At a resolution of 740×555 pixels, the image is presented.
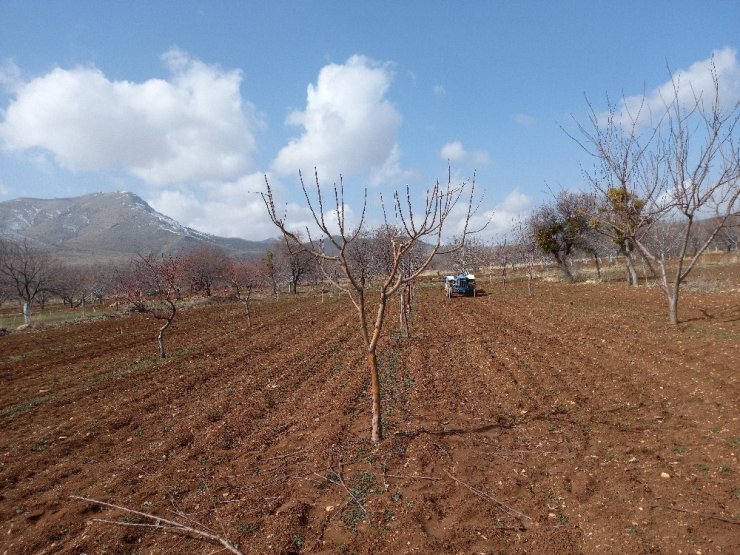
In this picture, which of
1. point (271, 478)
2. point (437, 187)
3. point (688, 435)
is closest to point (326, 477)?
point (271, 478)

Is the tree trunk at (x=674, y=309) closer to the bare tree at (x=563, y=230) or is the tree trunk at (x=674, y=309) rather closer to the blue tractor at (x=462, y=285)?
the blue tractor at (x=462, y=285)

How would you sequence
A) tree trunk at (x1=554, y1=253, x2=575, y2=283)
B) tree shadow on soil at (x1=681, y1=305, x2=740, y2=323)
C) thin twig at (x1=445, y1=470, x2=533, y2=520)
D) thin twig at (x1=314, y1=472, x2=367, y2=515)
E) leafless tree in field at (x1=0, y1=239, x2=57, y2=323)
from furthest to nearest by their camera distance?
leafless tree in field at (x1=0, y1=239, x2=57, y2=323) < tree trunk at (x1=554, y1=253, x2=575, y2=283) < tree shadow on soil at (x1=681, y1=305, x2=740, y2=323) < thin twig at (x1=314, y1=472, x2=367, y2=515) < thin twig at (x1=445, y1=470, x2=533, y2=520)

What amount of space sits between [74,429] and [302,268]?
5124 centimetres

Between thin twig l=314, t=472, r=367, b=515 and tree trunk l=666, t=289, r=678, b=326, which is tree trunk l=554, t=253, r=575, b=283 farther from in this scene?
thin twig l=314, t=472, r=367, b=515

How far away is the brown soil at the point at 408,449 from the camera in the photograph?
436 cm

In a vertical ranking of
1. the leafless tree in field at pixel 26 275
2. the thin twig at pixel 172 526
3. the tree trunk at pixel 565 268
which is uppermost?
the leafless tree in field at pixel 26 275

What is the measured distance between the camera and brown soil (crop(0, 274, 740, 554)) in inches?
172

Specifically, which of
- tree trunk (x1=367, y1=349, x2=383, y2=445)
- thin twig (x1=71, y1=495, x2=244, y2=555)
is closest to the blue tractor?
tree trunk (x1=367, y1=349, x2=383, y2=445)

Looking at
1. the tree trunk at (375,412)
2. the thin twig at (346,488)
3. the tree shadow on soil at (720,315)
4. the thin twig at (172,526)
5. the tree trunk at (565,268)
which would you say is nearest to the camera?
the thin twig at (172,526)

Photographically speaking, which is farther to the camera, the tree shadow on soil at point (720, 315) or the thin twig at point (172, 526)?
the tree shadow on soil at point (720, 315)

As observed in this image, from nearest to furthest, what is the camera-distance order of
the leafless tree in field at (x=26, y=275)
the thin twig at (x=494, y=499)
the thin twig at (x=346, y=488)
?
the thin twig at (x=494, y=499), the thin twig at (x=346, y=488), the leafless tree in field at (x=26, y=275)

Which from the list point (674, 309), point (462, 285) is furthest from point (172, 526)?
point (462, 285)

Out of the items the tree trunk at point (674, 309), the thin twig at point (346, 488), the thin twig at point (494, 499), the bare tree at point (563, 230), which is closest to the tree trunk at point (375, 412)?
the thin twig at point (346, 488)

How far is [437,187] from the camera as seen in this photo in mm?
5789
